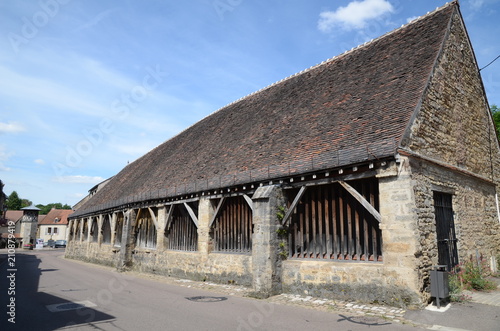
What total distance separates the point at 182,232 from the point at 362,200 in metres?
8.48

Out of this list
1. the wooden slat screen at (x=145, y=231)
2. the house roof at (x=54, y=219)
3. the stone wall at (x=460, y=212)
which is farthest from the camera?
the house roof at (x=54, y=219)

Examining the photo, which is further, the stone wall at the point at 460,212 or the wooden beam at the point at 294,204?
the wooden beam at the point at 294,204

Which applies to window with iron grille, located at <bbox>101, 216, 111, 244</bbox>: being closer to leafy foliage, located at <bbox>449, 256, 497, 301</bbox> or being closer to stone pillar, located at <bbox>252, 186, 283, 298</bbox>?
stone pillar, located at <bbox>252, 186, 283, 298</bbox>

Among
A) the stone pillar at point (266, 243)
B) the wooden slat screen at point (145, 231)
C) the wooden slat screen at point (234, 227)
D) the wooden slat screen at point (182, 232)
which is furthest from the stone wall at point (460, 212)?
the wooden slat screen at point (145, 231)

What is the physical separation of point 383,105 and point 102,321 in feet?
26.7

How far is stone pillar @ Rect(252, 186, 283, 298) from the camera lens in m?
8.56

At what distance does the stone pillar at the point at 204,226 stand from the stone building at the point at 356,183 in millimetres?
37

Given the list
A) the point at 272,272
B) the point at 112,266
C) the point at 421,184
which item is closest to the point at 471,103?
the point at 421,184

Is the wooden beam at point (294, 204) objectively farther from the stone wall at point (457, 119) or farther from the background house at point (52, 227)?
the background house at point (52, 227)

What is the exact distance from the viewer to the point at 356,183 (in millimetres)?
7973

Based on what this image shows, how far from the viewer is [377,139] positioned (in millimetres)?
7434

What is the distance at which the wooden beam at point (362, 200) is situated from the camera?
719cm

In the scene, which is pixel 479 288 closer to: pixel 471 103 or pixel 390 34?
pixel 471 103

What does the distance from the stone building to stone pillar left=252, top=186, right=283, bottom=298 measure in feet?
0.13
